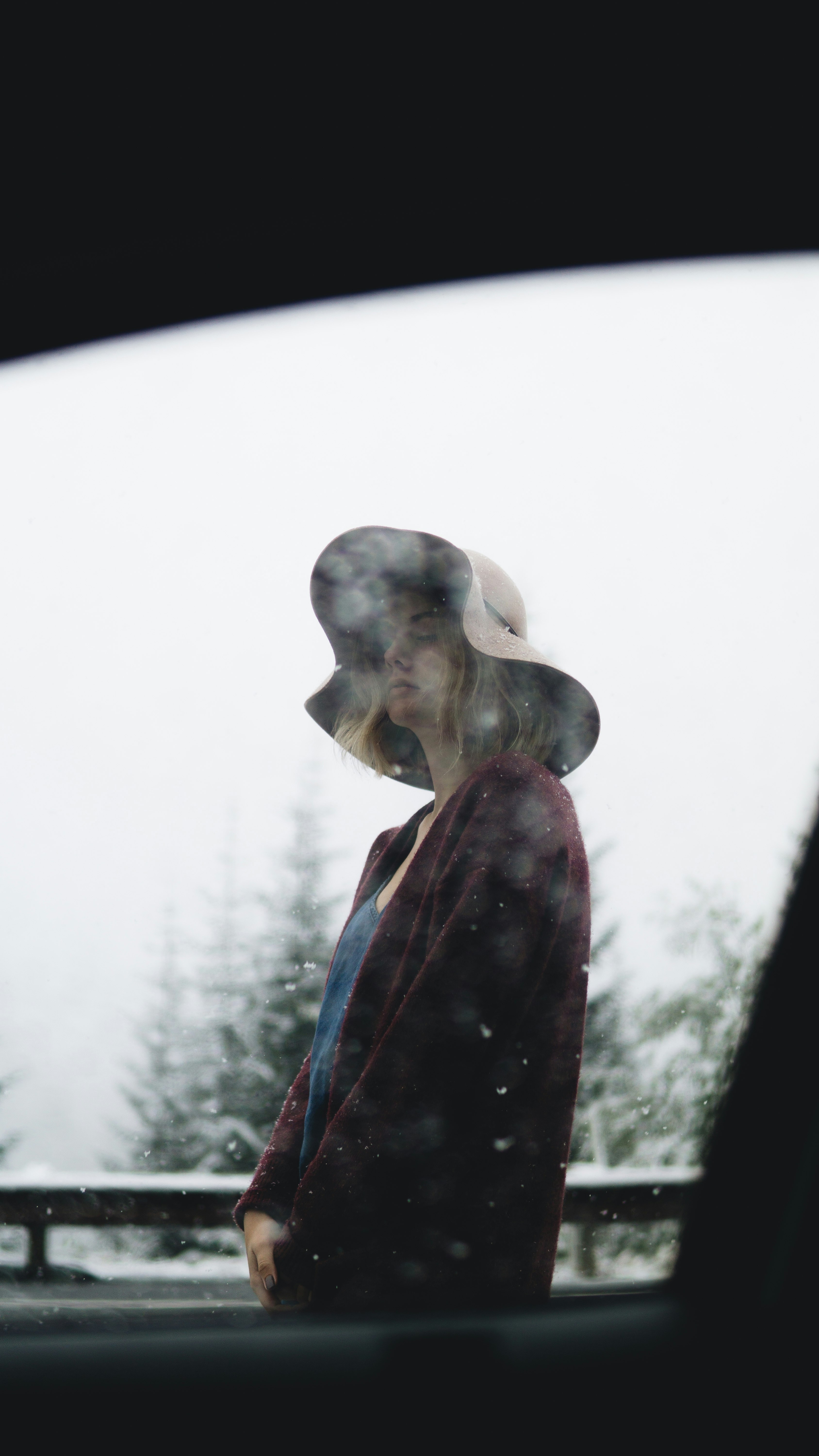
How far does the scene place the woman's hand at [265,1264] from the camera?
1161 mm

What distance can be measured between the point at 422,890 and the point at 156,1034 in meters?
3.13

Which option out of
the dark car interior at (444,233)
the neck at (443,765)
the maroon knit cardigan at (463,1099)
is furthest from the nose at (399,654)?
the dark car interior at (444,233)

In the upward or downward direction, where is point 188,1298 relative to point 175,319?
downward

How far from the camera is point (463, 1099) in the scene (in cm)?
106

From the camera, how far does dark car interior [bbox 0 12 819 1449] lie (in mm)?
836

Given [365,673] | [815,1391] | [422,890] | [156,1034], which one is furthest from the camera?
[156,1034]

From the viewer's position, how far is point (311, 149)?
3.28 feet

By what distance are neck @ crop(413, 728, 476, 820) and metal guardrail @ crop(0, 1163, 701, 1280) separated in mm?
581

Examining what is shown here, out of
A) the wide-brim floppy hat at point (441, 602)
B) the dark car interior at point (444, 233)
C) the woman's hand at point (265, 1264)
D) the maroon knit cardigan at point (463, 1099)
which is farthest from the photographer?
the wide-brim floppy hat at point (441, 602)

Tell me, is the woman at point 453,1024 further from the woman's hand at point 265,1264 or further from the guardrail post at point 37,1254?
the guardrail post at point 37,1254

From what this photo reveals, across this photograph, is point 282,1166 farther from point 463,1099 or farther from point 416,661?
point 416,661

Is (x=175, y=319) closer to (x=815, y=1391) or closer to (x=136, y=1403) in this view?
(x=136, y=1403)

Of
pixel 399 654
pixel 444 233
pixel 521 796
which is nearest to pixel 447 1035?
pixel 521 796

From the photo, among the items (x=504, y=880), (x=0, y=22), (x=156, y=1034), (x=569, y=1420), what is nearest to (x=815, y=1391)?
(x=569, y=1420)
